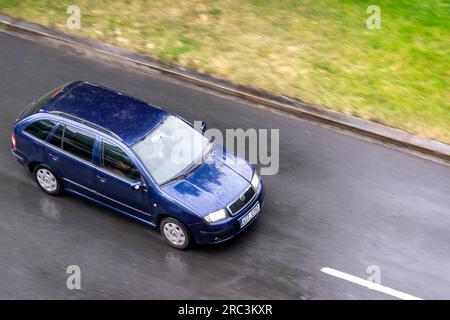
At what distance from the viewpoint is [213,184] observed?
9492 mm

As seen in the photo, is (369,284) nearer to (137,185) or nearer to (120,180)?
(137,185)

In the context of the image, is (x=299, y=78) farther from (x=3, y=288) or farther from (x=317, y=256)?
(x=3, y=288)

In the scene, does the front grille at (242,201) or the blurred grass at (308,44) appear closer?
the front grille at (242,201)

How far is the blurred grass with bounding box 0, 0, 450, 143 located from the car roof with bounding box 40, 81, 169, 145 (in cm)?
347

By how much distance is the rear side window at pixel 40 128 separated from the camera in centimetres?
991

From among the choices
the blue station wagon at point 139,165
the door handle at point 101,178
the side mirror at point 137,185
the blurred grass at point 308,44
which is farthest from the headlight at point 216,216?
the blurred grass at point 308,44

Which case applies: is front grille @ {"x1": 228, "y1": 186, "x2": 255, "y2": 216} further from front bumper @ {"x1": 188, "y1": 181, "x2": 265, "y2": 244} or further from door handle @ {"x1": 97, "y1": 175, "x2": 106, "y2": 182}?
door handle @ {"x1": 97, "y1": 175, "x2": 106, "y2": 182}

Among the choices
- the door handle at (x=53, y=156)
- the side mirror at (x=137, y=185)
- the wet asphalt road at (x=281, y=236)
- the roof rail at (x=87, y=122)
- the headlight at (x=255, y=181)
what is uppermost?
the roof rail at (x=87, y=122)

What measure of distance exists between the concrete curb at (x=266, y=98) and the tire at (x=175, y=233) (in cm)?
433

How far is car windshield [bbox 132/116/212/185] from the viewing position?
9.37 meters

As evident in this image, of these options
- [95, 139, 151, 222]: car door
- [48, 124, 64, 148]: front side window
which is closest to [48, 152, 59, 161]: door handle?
[48, 124, 64, 148]: front side window

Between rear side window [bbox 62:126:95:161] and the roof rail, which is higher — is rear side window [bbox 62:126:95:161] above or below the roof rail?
below

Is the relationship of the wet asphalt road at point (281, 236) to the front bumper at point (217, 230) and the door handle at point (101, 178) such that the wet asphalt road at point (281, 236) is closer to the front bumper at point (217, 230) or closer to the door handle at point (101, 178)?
the front bumper at point (217, 230)
